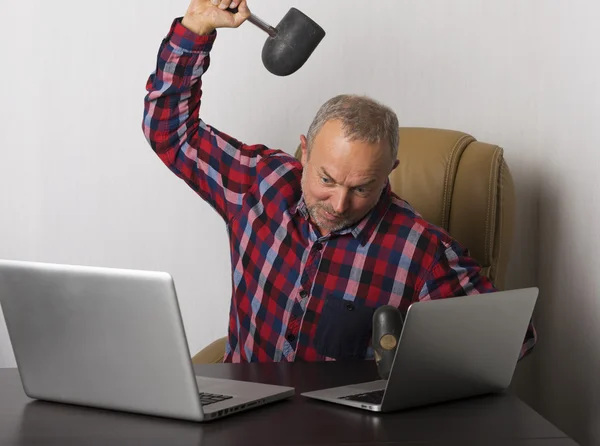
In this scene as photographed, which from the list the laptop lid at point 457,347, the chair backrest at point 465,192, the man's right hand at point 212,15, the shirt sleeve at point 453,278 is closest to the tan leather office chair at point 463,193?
the chair backrest at point 465,192

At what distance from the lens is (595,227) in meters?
2.23

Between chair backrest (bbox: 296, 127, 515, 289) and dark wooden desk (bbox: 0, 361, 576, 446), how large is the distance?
0.94 m

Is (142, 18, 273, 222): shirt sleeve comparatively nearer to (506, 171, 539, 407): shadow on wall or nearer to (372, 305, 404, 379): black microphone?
(372, 305, 404, 379): black microphone

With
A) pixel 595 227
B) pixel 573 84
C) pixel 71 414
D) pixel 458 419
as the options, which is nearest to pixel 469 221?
pixel 595 227

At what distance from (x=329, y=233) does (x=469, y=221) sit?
0.50m

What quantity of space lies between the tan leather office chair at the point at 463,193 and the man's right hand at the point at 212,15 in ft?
2.09

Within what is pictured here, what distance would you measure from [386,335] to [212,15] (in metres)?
0.95

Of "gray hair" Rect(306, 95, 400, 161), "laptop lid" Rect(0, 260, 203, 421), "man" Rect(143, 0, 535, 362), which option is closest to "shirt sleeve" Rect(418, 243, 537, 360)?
"man" Rect(143, 0, 535, 362)

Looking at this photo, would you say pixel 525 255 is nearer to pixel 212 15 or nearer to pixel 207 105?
pixel 207 105

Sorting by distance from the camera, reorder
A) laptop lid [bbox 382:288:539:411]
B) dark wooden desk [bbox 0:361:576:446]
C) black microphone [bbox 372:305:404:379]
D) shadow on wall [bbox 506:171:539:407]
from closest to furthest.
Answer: dark wooden desk [bbox 0:361:576:446] < laptop lid [bbox 382:288:539:411] < black microphone [bbox 372:305:404:379] < shadow on wall [bbox 506:171:539:407]

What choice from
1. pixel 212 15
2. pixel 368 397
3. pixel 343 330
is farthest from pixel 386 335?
pixel 212 15

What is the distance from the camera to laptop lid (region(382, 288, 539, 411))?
1308 millimetres

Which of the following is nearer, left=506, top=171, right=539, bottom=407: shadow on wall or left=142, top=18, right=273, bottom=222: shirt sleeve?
left=142, top=18, right=273, bottom=222: shirt sleeve

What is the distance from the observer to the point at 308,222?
2080mm
